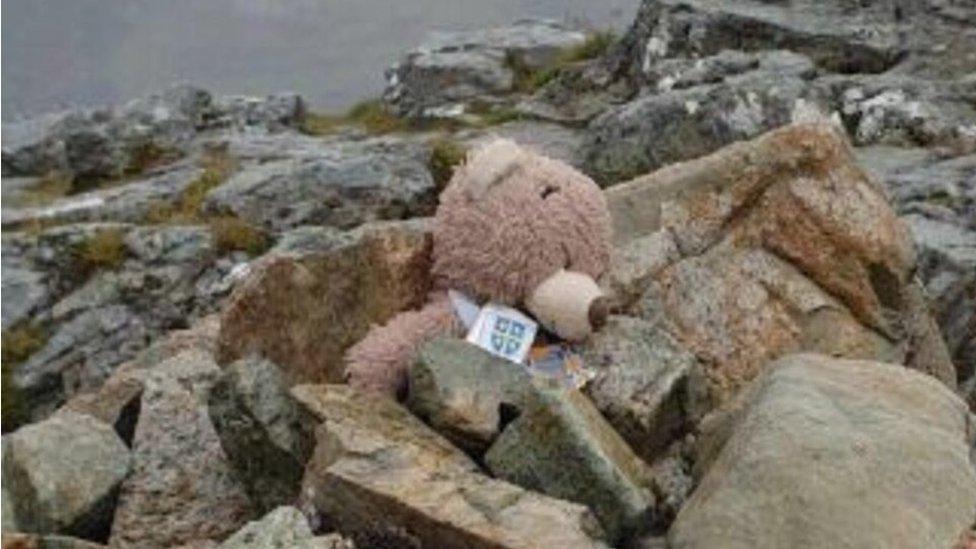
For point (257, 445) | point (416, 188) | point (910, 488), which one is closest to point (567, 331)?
point (257, 445)

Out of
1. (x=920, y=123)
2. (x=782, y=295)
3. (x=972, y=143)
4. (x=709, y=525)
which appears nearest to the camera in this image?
(x=709, y=525)

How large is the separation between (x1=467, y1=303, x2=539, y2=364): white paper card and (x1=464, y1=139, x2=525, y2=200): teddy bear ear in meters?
0.57

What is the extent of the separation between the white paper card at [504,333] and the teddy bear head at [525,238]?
132 mm

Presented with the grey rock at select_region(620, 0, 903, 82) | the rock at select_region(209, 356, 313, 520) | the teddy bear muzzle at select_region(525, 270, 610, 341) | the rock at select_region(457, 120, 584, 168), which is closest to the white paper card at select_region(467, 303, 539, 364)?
the teddy bear muzzle at select_region(525, 270, 610, 341)

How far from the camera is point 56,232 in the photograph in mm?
24141

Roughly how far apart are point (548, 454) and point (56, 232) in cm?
1929

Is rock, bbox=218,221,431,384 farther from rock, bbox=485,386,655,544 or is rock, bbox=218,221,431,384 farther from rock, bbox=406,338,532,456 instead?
rock, bbox=485,386,655,544

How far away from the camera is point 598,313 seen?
7.13 meters

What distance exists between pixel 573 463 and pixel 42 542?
2.01 metres

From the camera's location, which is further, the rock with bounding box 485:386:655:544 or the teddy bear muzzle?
the teddy bear muzzle

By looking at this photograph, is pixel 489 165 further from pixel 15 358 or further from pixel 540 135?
pixel 540 135

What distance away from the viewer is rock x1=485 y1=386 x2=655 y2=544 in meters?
5.86

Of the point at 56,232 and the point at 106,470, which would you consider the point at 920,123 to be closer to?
the point at 56,232

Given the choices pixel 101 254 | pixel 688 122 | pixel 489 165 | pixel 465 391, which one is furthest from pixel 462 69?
pixel 465 391
